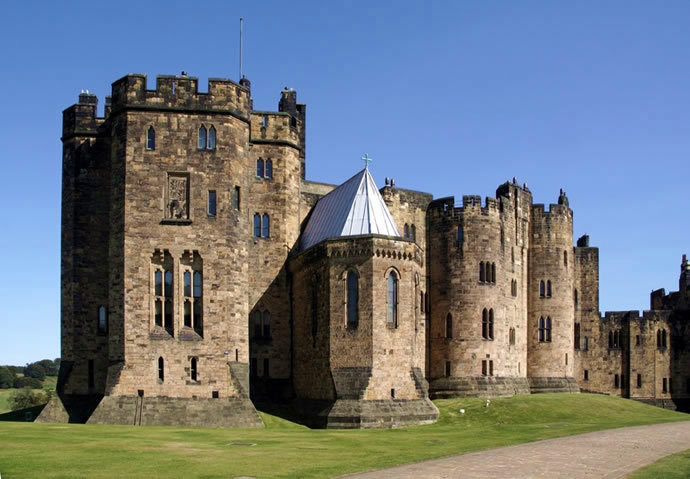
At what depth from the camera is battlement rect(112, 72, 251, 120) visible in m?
50.8

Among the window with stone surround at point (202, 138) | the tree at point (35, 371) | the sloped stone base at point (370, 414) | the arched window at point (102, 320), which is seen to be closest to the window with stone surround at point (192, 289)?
the window with stone surround at point (202, 138)

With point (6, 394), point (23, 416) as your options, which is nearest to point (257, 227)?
point (23, 416)

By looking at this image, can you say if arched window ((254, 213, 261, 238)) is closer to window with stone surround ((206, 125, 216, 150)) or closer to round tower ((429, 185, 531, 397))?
window with stone surround ((206, 125, 216, 150))

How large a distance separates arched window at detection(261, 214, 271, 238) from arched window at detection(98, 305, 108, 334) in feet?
36.2

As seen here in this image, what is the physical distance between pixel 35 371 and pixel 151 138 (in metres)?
133

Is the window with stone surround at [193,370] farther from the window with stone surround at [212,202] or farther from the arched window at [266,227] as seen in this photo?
the arched window at [266,227]

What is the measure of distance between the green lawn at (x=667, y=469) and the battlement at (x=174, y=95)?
31517 mm

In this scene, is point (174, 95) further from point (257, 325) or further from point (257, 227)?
point (257, 325)

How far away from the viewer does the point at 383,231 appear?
5141 cm

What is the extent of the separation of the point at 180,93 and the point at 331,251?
1272 centimetres

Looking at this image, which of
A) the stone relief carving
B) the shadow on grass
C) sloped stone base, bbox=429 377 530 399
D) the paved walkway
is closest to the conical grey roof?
the stone relief carving

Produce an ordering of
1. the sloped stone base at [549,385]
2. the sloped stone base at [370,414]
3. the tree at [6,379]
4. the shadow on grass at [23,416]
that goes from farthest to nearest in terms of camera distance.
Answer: the tree at [6,379], the sloped stone base at [549,385], the shadow on grass at [23,416], the sloped stone base at [370,414]

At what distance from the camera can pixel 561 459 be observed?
3083 centimetres

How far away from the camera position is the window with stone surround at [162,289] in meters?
49.8
